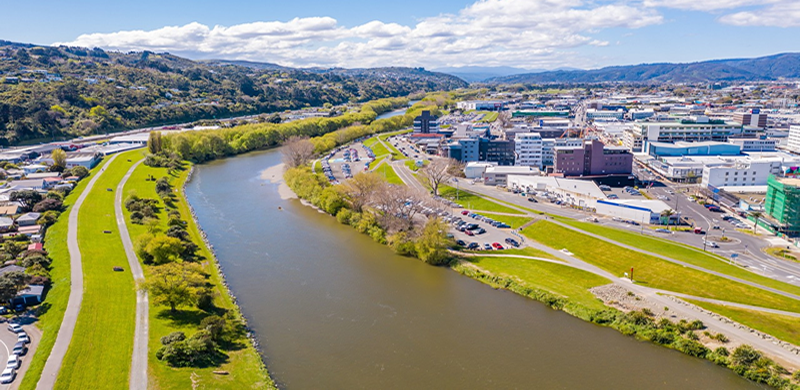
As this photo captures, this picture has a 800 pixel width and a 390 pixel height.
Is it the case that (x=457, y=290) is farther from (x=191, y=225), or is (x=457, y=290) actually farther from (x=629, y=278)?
(x=191, y=225)

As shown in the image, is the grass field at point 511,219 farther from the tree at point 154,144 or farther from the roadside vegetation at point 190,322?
the tree at point 154,144

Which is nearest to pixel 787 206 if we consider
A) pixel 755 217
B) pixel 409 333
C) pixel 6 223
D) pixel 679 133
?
pixel 755 217

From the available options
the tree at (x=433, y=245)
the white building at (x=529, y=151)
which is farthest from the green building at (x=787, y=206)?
the white building at (x=529, y=151)

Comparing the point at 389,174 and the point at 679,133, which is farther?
the point at 679,133

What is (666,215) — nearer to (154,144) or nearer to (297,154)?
(297,154)

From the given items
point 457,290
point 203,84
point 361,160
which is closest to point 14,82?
point 203,84

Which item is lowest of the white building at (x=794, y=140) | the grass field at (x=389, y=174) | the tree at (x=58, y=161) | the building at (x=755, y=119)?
the grass field at (x=389, y=174)

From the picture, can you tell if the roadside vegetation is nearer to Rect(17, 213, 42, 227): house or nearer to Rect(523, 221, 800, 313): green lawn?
Rect(17, 213, 42, 227): house

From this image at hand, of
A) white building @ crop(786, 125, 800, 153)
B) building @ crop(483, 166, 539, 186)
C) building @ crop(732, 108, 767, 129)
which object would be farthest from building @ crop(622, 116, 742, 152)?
building @ crop(483, 166, 539, 186)
